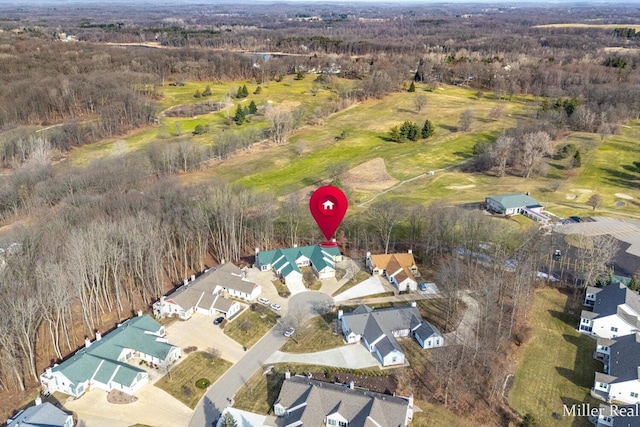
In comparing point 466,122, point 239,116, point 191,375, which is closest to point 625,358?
point 191,375

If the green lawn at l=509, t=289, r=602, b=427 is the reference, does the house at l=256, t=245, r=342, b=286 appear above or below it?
above

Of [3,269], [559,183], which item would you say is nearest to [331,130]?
[559,183]

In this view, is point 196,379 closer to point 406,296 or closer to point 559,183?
point 406,296

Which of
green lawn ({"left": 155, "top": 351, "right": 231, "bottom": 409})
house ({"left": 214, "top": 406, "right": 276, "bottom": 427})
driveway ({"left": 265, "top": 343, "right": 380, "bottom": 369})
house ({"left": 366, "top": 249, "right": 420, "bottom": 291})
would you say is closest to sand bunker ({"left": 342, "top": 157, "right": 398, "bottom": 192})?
house ({"left": 366, "top": 249, "right": 420, "bottom": 291})

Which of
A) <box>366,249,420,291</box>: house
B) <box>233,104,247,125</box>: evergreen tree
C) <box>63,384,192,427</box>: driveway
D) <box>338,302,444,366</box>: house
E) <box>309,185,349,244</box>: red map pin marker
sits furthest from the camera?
<box>233,104,247,125</box>: evergreen tree

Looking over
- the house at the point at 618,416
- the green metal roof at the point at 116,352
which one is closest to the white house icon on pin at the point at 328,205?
the green metal roof at the point at 116,352

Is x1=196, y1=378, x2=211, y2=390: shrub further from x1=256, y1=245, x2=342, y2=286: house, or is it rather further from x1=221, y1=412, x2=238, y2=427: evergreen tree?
x1=256, y1=245, x2=342, y2=286: house

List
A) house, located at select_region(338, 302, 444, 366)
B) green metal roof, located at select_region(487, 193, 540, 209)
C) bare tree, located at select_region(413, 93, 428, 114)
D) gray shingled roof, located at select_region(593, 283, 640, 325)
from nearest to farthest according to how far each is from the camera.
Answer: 1. house, located at select_region(338, 302, 444, 366)
2. gray shingled roof, located at select_region(593, 283, 640, 325)
3. green metal roof, located at select_region(487, 193, 540, 209)
4. bare tree, located at select_region(413, 93, 428, 114)
